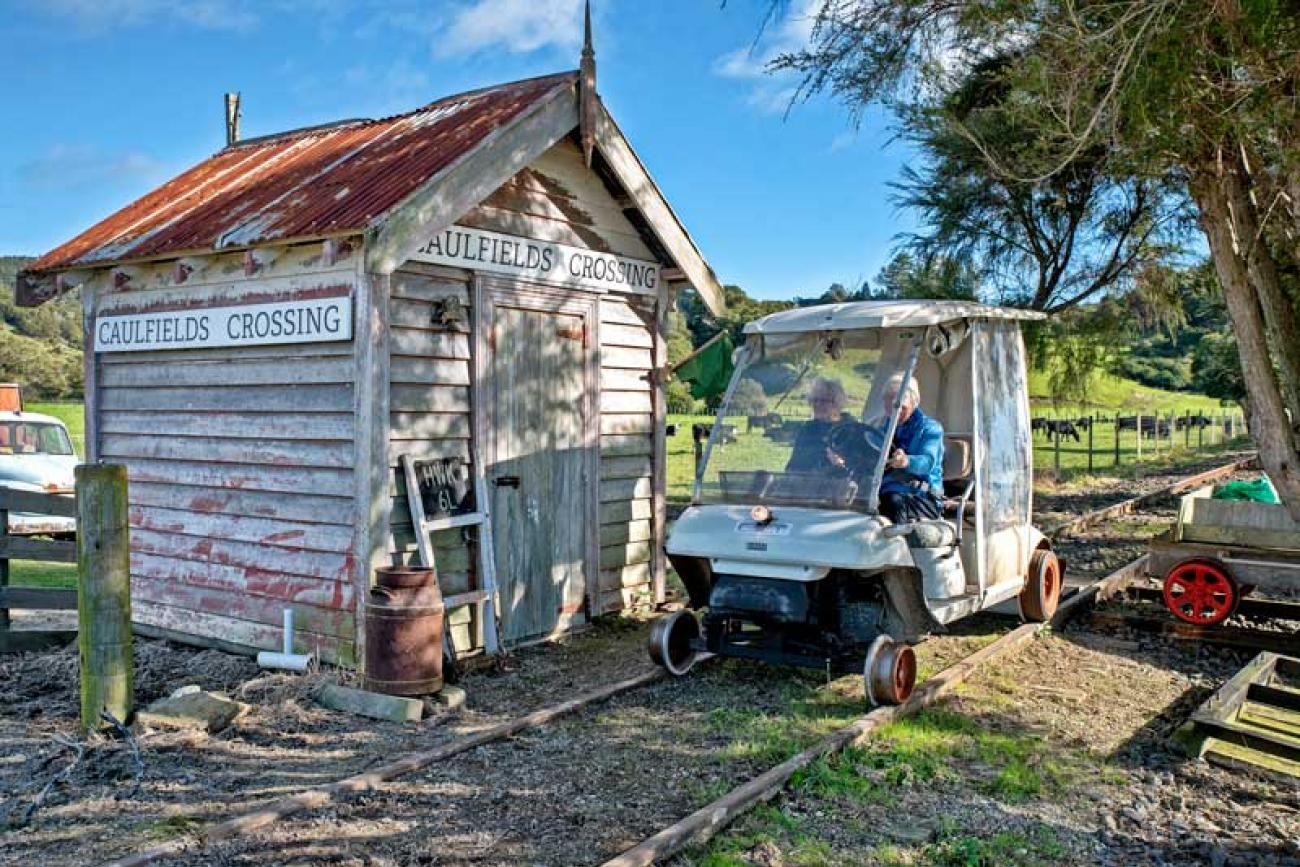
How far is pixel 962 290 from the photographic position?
16844mm

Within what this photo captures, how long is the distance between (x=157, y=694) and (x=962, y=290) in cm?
1317

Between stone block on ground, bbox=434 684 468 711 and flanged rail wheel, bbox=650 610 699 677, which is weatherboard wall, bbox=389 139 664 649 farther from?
flanged rail wheel, bbox=650 610 699 677

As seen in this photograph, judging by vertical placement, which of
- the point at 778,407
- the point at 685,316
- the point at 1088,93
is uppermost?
the point at 685,316

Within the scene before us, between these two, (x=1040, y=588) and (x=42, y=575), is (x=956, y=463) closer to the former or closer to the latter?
(x=1040, y=588)

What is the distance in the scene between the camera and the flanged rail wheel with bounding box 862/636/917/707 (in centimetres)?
669

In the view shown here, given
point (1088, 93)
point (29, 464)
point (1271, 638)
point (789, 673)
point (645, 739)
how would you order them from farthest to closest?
point (29, 464)
point (1271, 638)
point (789, 673)
point (645, 739)
point (1088, 93)

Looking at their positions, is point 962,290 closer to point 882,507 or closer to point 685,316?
point 882,507

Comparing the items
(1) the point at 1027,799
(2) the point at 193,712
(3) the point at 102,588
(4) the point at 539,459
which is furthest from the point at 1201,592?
(3) the point at 102,588

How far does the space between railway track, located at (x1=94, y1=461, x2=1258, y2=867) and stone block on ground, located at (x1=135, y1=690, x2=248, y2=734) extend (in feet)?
A: 4.48

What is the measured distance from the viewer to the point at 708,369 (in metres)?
12.8

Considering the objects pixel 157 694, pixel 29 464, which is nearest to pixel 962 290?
pixel 157 694

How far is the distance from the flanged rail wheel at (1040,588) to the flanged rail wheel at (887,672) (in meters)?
2.62

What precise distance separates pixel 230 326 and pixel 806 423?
15.1ft

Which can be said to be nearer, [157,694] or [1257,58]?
[1257,58]
